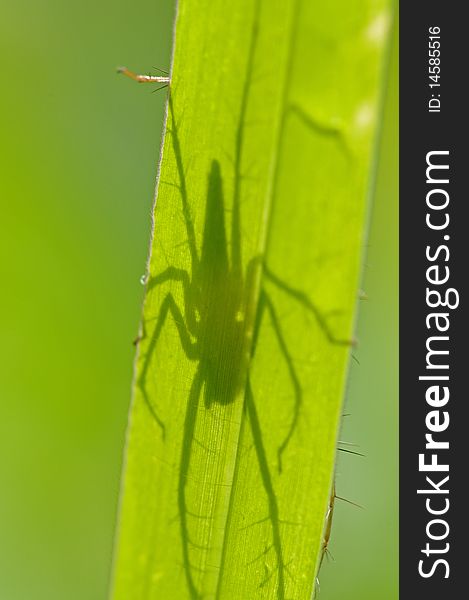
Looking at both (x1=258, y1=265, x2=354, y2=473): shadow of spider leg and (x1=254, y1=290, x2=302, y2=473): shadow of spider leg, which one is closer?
(x1=258, y1=265, x2=354, y2=473): shadow of spider leg

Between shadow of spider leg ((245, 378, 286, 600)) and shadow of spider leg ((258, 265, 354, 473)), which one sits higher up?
shadow of spider leg ((258, 265, 354, 473))

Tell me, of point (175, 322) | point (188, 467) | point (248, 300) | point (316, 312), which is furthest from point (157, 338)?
point (316, 312)

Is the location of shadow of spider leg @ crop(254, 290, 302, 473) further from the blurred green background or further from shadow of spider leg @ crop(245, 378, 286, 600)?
the blurred green background

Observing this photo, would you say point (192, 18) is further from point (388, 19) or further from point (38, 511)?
point (38, 511)

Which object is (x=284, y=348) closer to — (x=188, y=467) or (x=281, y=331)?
(x=281, y=331)

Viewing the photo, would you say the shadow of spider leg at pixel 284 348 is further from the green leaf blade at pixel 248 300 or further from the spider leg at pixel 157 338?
the spider leg at pixel 157 338

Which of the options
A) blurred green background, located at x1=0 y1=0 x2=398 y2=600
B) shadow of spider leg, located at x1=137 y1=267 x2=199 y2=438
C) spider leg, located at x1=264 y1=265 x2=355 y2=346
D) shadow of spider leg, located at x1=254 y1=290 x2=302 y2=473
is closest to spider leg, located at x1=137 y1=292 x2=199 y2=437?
shadow of spider leg, located at x1=137 y1=267 x2=199 y2=438

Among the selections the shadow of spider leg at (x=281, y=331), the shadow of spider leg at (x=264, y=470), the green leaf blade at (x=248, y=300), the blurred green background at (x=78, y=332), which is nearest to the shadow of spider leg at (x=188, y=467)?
the green leaf blade at (x=248, y=300)
